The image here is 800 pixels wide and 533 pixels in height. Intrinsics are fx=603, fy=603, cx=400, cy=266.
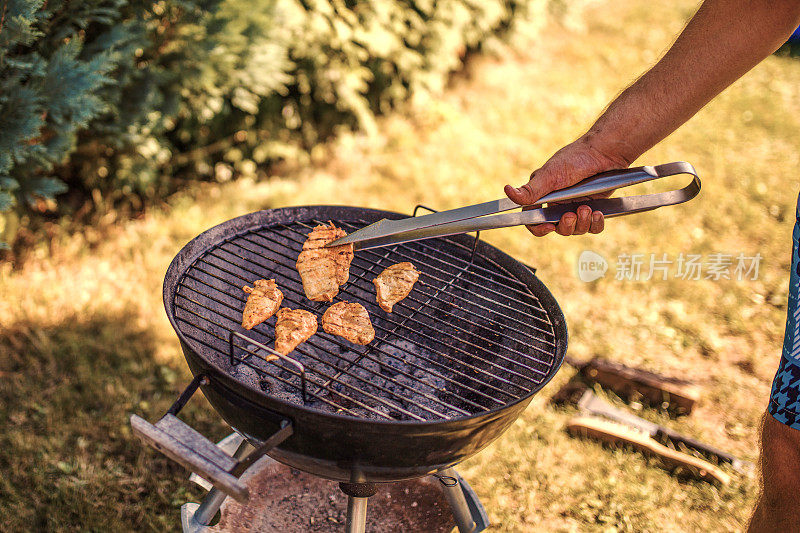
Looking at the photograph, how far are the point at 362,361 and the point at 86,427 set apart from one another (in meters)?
1.59

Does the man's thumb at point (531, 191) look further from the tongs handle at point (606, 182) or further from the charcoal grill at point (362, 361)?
the charcoal grill at point (362, 361)

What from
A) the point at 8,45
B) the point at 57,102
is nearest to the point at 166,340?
the point at 57,102

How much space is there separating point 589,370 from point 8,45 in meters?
3.50

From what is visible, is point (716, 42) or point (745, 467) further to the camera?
point (745, 467)

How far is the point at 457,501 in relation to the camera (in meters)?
2.40

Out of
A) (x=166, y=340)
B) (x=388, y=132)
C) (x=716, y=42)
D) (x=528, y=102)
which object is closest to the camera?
(x=716, y=42)

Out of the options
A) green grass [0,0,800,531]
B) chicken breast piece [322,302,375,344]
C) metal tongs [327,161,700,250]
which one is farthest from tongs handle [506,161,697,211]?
green grass [0,0,800,531]

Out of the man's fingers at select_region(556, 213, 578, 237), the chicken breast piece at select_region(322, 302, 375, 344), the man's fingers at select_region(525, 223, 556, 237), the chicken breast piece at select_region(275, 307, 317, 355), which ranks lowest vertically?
the chicken breast piece at select_region(275, 307, 317, 355)

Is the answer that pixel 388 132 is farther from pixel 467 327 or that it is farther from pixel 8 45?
pixel 467 327

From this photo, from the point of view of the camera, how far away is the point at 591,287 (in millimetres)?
4426

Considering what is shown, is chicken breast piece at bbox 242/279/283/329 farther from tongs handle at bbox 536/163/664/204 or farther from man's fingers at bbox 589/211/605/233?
man's fingers at bbox 589/211/605/233

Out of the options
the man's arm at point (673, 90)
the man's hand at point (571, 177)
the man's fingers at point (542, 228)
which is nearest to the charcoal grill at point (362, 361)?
the man's fingers at point (542, 228)

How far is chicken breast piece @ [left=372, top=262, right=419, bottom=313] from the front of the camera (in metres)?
2.20

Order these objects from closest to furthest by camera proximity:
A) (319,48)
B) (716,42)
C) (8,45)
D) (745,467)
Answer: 1. (716,42)
2. (8,45)
3. (745,467)
4. (319,48)
